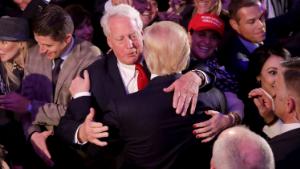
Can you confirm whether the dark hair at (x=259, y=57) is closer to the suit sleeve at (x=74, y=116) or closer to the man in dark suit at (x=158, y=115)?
the man in dark suit at (x=158, y=115)

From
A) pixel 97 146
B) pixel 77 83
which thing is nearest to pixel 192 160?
pixel 97 146

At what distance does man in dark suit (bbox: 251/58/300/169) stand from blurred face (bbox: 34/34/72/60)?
144 centimetres

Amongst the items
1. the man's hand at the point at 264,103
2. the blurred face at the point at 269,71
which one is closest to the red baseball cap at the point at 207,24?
the blurred face at the point at 269,71

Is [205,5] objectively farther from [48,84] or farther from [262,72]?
[48,84]

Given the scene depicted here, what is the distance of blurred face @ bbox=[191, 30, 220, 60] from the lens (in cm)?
405

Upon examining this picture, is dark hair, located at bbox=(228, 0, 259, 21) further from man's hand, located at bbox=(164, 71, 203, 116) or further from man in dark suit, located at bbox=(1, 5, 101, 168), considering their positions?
man's hand, located at bbox=(164, 71, 203, 116)

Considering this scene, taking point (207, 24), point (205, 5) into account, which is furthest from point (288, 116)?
point (205, 5)

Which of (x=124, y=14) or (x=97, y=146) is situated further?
(x=124, y=14)

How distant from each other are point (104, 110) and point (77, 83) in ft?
0.74

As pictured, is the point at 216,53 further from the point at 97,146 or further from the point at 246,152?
the point at 246,152

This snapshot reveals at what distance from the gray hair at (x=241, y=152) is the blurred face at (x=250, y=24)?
2.09 meters

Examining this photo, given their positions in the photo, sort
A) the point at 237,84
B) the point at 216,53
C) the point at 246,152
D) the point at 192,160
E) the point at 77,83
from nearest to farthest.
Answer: the point at 246,152
the point at 192,160
the point at 77,83
the point at 237,84
the point at 216,53

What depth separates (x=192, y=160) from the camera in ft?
10.2

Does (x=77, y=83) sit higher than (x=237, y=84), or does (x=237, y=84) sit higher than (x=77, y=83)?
(x=77, y=83)
